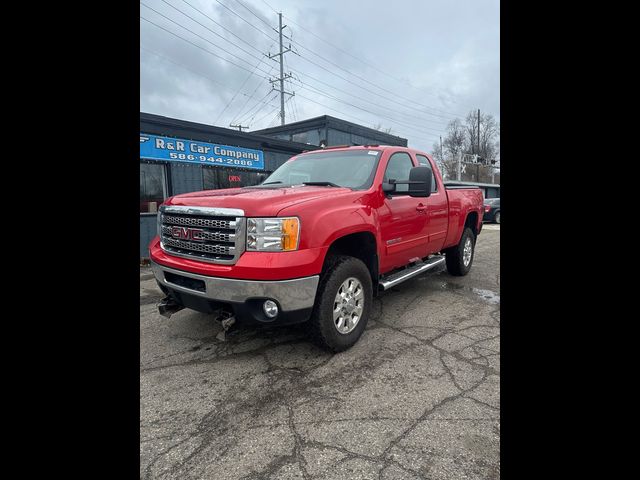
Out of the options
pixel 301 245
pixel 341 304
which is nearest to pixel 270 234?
pixel 301 245

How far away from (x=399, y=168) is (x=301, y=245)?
7.18ft

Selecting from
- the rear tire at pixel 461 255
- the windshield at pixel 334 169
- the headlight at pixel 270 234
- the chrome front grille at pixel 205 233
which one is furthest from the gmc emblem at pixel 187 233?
the rear tire at pixel 461 255

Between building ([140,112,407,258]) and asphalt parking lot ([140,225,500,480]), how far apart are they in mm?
5408

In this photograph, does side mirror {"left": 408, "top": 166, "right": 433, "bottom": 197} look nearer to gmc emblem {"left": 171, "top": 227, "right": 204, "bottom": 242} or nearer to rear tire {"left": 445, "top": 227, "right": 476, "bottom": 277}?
gmc emblem {"left": 171, "top": 227, "right": 204, "bottom": 242}

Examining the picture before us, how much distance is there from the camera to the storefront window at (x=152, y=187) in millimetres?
8383

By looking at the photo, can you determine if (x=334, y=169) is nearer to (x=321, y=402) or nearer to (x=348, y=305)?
(x=348, y=305)

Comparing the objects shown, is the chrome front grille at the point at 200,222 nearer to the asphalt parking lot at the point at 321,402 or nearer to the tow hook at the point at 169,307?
the tow hook at the point at 169,307

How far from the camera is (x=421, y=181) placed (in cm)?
348

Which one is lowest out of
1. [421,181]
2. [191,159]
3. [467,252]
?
[467,252]

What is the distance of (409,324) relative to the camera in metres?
3.94

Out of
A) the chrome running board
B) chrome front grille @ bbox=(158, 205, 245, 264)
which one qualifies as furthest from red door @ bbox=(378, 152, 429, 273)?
chrome front grille @ bbox=(158, 205, 245, 264)
